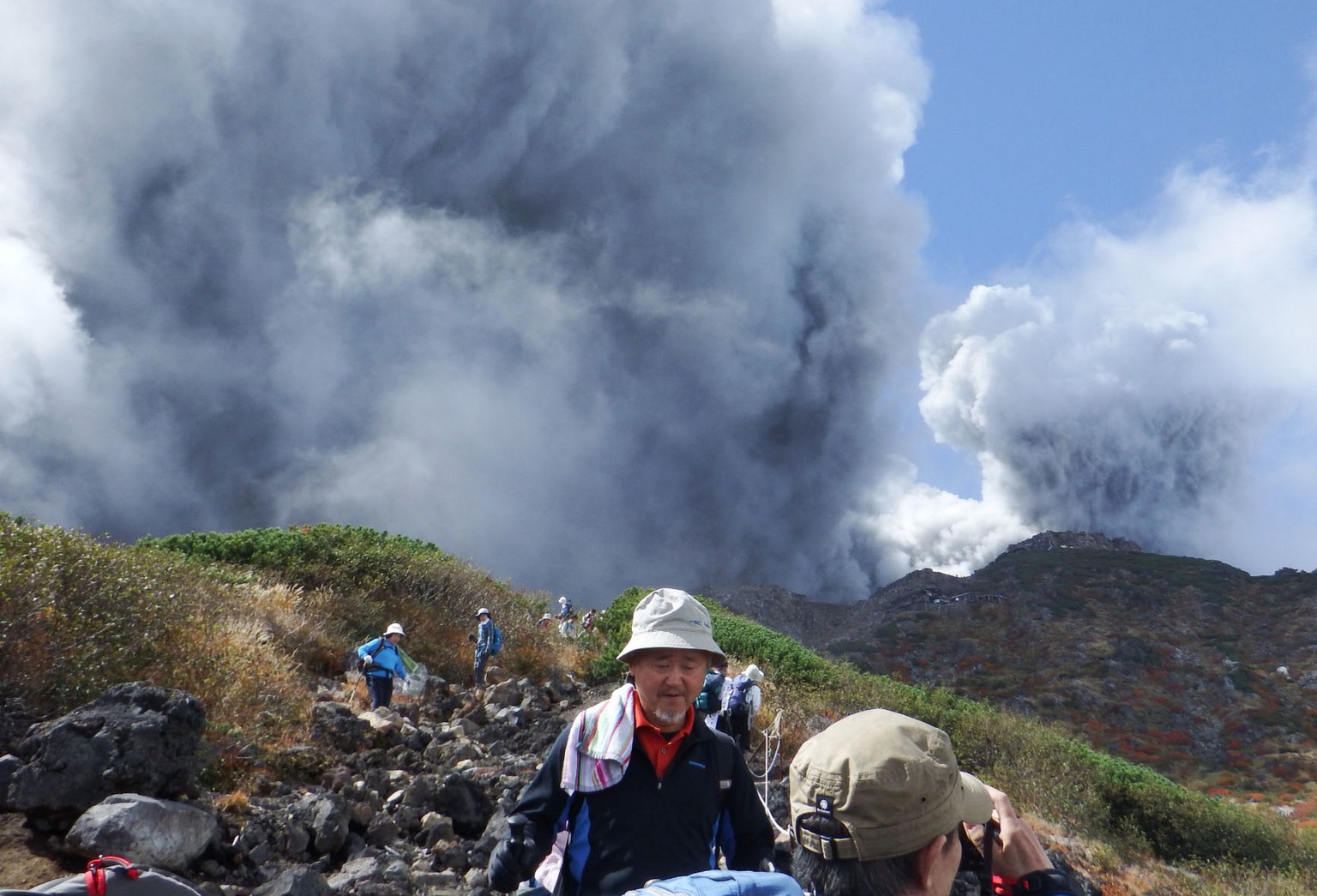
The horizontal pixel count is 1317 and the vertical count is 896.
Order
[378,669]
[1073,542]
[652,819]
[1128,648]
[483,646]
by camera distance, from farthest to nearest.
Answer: [1073,542]
[1128,648]
[483,646]
[378,669]
[652,819]

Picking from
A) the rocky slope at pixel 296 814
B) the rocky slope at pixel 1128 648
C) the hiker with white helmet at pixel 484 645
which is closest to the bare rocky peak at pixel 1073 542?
the rocky slope at pixel 1128 648

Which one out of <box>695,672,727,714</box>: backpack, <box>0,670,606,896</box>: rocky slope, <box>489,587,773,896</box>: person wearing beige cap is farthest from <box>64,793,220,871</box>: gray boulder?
<box>695,672,727,714</box>: backpack

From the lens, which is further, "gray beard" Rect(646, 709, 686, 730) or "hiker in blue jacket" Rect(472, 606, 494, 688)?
"hiker in blue jacket" Rect(472, 606, 494, 688)

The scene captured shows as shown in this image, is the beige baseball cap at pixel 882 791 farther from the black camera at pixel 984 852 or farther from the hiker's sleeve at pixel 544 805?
the hiker's sleeve at pixel 544 805

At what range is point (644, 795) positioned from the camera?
254 cm

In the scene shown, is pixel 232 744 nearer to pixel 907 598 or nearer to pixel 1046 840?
pixel 1046 840

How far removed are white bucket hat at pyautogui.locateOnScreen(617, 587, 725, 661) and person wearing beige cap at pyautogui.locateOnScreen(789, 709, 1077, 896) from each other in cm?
113

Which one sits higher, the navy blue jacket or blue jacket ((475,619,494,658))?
blue jacket ((475,619,494,658))

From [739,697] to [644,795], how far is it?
18.5 feet

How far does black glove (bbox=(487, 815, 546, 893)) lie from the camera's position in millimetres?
2486

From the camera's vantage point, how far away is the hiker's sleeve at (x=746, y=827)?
8.89 feet

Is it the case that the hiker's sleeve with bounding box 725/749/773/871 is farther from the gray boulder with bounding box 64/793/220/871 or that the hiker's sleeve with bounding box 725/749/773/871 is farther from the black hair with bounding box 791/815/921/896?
the gray boulder with bounding box 64/793/220/871

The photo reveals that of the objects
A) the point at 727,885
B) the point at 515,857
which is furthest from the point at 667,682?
the point at 727,885

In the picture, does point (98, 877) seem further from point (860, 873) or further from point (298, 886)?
point (298, 886)
